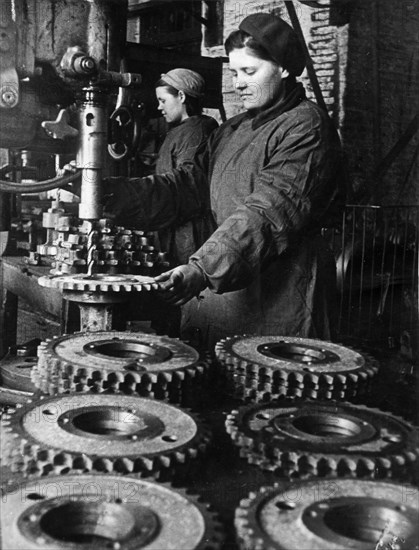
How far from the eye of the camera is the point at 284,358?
5.72 ft

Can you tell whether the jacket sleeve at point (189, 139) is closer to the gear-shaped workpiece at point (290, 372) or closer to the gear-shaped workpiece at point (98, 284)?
the gear-shaped workpiece at point (98, 284)

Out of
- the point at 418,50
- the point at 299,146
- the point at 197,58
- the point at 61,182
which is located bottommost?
the point at 61,182

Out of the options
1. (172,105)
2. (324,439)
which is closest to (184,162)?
(172,105)

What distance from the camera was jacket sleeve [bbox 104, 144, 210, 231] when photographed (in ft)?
9.58

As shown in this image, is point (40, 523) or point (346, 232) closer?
point (40, 523)

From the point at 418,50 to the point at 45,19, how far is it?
5.96 metres

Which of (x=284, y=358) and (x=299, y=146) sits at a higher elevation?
(x=299, y=146)

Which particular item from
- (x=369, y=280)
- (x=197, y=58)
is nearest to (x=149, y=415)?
(x=197, y=58)

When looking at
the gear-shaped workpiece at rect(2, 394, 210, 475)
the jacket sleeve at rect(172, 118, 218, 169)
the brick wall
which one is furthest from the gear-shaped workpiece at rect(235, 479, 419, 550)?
the brick wall

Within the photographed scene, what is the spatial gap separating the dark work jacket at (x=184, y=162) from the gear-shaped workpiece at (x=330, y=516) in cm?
229

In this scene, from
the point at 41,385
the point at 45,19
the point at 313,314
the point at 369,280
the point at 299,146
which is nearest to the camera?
the point at 41,385

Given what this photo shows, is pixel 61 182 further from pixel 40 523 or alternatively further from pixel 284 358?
pixel 40 523

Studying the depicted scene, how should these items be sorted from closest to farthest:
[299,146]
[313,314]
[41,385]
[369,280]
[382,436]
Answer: [382,436] → [41,385] → [299,146] → [313,314] → [369,280]

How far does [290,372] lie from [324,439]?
0.99 ft
